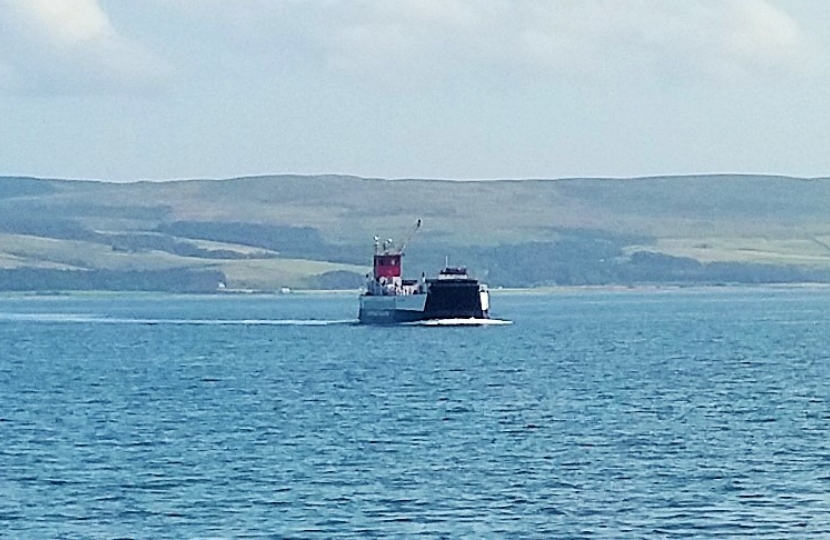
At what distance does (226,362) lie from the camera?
122 meters

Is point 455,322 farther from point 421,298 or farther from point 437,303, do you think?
point 421,298

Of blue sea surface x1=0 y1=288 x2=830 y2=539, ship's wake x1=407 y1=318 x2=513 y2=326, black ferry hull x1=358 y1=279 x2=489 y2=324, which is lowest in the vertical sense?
blue sea surface x1=0 y1=288 x2=830 y2=539

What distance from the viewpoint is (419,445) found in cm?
6712

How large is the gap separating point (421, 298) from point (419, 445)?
98553 millimetres

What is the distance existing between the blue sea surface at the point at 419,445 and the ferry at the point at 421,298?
38.0 meters

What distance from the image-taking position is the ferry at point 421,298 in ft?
541

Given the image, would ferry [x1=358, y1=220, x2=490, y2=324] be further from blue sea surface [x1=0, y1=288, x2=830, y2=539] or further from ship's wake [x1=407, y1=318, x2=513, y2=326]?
blue sea surface [x1=0, y1=288, x2=830, y2=539]

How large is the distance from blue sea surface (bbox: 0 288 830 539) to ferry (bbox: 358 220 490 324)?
37997 mm

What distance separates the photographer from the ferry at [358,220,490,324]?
541 ft

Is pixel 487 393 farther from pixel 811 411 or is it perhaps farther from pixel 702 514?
pixel 702 514

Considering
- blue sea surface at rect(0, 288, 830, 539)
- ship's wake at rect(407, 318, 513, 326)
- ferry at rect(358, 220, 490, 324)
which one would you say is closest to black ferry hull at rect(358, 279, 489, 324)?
ferry at rect(358, 220, 490, 324)

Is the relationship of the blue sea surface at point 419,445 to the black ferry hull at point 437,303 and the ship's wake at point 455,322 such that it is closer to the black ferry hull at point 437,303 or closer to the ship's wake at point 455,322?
the black ferry hull at point 437,303

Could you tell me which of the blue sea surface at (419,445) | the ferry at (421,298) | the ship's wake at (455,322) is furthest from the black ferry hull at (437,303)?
the blue sea surface at (419,445)

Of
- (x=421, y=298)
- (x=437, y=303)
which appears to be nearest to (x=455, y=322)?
(x=437, y=303)
